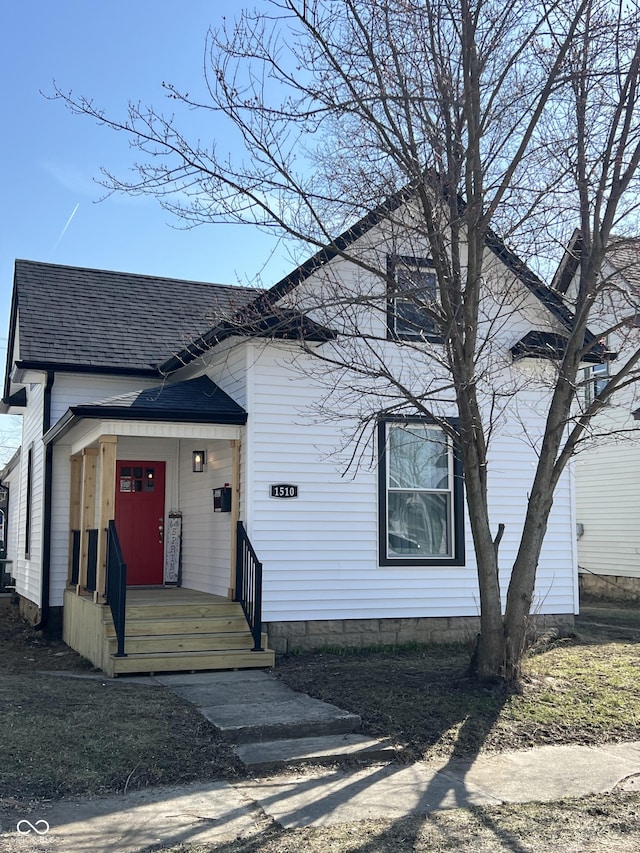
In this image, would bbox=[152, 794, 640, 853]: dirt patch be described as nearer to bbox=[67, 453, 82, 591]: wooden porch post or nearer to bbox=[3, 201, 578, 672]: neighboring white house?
bbox=[3, 201, 578, 672]: neighboring white house

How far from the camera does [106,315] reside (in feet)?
48.3

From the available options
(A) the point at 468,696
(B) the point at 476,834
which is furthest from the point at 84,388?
(B) the point at 476,834

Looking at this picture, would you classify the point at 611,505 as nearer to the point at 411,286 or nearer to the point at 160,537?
the point at 160,537

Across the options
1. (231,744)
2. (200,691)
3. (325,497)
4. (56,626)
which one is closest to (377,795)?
(231,744)

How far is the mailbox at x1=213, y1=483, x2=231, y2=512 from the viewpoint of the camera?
37.9 feet

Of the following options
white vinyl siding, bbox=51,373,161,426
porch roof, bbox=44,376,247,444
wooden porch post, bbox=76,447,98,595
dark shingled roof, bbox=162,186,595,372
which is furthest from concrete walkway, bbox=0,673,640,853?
white vinyl siding, bbox=51,373,161,426

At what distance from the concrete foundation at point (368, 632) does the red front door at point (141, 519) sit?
367 cm

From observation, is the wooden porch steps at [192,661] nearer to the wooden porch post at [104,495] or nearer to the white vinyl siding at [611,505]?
the wooden porch post at [104,495]

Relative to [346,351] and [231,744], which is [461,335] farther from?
[231,744]

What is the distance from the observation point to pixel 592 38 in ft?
27.0

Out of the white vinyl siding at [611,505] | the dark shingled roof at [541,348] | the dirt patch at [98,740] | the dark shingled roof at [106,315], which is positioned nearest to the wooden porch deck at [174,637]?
the dirt patch at [98,740]

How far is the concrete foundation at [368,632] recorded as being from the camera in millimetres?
10703

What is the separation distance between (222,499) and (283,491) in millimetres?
1209

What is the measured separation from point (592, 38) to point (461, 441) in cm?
408
